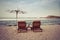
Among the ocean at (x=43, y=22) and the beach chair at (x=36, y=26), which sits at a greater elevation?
the ocean at (x=43, y=22)

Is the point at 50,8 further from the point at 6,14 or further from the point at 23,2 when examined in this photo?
the point at 6,14

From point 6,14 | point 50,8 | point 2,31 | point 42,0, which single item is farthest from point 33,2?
point 2,31

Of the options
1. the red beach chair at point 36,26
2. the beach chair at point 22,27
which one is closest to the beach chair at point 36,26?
the red beach chair at point 36,26

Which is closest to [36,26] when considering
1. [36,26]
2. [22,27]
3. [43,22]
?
[36,26]

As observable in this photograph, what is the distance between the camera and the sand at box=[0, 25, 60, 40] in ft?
8.64

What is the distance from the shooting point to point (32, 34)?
105 inches

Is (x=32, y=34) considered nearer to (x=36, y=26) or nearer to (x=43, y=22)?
(x=36, y=26)

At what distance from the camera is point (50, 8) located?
2.73 meters

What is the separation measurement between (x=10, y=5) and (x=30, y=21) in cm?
54

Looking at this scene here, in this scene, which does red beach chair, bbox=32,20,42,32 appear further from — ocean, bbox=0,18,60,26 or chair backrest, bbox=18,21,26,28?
chair backrest, bbox=18,21,26,28

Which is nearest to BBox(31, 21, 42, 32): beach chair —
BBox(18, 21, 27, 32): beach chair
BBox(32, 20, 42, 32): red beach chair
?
BBox(32, 20, 42, 32): red beach chair

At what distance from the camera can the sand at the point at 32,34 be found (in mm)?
2633

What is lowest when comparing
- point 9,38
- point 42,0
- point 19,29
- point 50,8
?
point 9,38

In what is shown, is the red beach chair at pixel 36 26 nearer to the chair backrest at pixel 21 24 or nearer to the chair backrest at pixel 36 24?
the chair backrest at pixel 36 24
